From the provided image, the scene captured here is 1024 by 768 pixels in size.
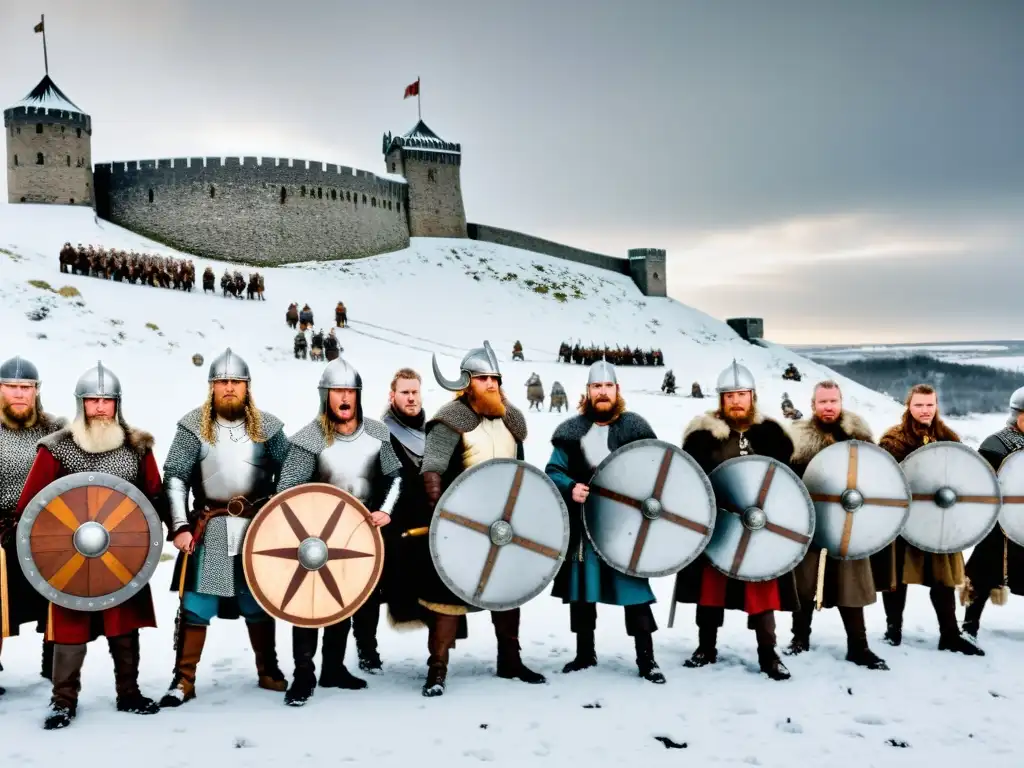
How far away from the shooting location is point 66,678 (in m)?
3.64

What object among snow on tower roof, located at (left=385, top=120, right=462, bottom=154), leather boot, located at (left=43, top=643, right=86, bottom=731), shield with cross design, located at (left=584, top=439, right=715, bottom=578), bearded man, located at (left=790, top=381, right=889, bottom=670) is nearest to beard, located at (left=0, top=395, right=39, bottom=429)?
leather boot, located at (left=43, top=643, right=86, bottom=731)

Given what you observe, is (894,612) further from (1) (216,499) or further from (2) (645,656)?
(1) (216,499)

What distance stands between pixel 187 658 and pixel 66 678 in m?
0.49

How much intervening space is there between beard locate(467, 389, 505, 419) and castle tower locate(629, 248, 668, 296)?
141 feet

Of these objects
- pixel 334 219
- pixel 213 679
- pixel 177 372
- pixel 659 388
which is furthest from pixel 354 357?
pixel 334 219

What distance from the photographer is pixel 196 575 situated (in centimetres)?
380

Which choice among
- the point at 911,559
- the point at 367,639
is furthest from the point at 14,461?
the point at 911,559

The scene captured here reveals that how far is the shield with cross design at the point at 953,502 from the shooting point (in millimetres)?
4488

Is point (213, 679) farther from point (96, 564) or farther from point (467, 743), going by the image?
point (467, 743)

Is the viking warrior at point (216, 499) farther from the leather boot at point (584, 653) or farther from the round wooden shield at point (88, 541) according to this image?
the leather boot at point (584, 653)

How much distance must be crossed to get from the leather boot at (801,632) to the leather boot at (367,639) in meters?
2.18

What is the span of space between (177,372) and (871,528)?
12.1 m

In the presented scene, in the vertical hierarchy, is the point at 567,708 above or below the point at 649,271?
below

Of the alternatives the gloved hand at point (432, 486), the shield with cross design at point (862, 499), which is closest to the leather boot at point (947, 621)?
the shield with cross design at point (862, 499)
